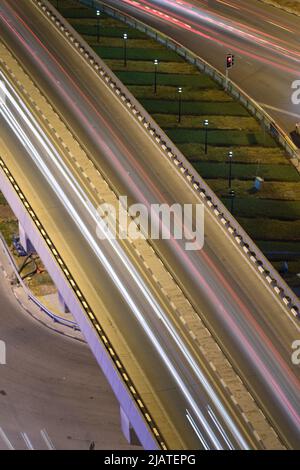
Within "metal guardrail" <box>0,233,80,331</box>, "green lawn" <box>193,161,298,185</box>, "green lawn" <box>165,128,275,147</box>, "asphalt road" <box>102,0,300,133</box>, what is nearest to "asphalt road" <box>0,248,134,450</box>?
"metal guardrail" <box>0,233,80,331</box>

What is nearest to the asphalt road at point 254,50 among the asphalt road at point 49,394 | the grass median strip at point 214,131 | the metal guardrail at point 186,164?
the grass median strip at point 214,131

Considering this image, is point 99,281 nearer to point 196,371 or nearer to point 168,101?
point 196,371

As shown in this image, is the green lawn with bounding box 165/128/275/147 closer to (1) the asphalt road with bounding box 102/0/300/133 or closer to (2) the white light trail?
(1) the asphalt road with bounding box 102/0/300/133

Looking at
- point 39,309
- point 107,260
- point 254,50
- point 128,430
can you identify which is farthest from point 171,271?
point 254,50

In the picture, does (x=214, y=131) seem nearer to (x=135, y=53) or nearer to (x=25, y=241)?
(x=135, y=53)

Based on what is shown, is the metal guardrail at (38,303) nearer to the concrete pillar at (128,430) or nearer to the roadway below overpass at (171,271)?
the roadway below overpass at (171,271)
